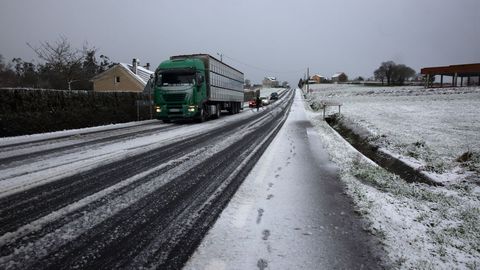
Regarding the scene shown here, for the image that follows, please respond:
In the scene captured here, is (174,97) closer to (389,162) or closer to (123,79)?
(389,162)

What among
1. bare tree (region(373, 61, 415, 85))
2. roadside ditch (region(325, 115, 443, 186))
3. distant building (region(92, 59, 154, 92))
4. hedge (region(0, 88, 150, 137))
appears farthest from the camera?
bare tree (region(373, 61, 415, 85))

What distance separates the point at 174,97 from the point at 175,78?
1158mm

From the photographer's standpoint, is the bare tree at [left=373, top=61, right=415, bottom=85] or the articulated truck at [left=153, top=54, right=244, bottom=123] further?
the bare tree at [left=373, top=61, right=415, bottom=85]

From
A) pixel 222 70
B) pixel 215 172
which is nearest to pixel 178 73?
pixel 222 70

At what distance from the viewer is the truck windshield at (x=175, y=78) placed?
65.6ft

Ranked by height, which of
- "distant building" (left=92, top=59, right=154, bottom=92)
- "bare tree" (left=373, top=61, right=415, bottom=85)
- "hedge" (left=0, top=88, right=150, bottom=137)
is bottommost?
"hedge" (left=0, top=88, right=150, bottom=137)

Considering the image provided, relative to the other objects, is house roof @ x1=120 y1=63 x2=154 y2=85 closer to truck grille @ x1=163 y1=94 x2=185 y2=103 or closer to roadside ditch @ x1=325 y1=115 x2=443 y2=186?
truck grille @ x1=163 y1=94 x2=185 y2=103

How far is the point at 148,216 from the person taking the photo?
4.53 metres

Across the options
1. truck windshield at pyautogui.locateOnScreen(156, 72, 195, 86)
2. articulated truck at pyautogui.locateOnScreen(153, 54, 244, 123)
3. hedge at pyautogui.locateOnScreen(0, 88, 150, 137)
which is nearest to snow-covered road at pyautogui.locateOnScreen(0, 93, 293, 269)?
hedge at pyautogui.locateOnScreen(0, 88, 150, 137)

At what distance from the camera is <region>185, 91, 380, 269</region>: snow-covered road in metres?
3.42

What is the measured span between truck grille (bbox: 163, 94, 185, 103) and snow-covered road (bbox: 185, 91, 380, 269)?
1348 cm

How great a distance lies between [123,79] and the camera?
177ft

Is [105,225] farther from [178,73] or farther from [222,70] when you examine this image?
[222,70]

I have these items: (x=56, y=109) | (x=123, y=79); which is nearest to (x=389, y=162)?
(x=56, y=109)
